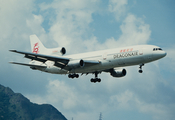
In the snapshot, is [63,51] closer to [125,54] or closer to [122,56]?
[122,56]

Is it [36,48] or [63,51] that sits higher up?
[36,48]

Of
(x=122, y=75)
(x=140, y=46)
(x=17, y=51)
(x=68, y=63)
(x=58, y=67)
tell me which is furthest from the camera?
(x=122, y=75)

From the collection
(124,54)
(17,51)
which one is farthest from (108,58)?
(17,51)

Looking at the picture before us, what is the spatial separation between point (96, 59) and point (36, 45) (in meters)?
21.4

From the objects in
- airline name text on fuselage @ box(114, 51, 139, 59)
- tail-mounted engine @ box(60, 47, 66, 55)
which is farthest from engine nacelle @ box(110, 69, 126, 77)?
tail-mounted engine @ box(60, 47, 66, 55)

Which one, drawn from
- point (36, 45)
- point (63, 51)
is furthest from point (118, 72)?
point (36, 45)

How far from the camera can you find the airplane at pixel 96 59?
4870 centimetres

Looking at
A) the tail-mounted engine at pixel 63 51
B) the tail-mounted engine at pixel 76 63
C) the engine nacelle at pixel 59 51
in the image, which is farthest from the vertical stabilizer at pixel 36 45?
the tail-mounted engine at pixel 76 63

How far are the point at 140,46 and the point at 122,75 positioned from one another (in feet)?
47.6

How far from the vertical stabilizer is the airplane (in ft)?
11.6

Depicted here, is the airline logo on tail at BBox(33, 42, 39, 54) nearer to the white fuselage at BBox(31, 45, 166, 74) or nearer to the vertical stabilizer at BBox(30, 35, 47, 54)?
the vertical stabilizer at BBox(30, 35, 47, 54)

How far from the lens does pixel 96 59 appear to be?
53.6m

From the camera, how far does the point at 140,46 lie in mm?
49938

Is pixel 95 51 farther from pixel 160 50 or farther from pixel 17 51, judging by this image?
pixel 17 51
